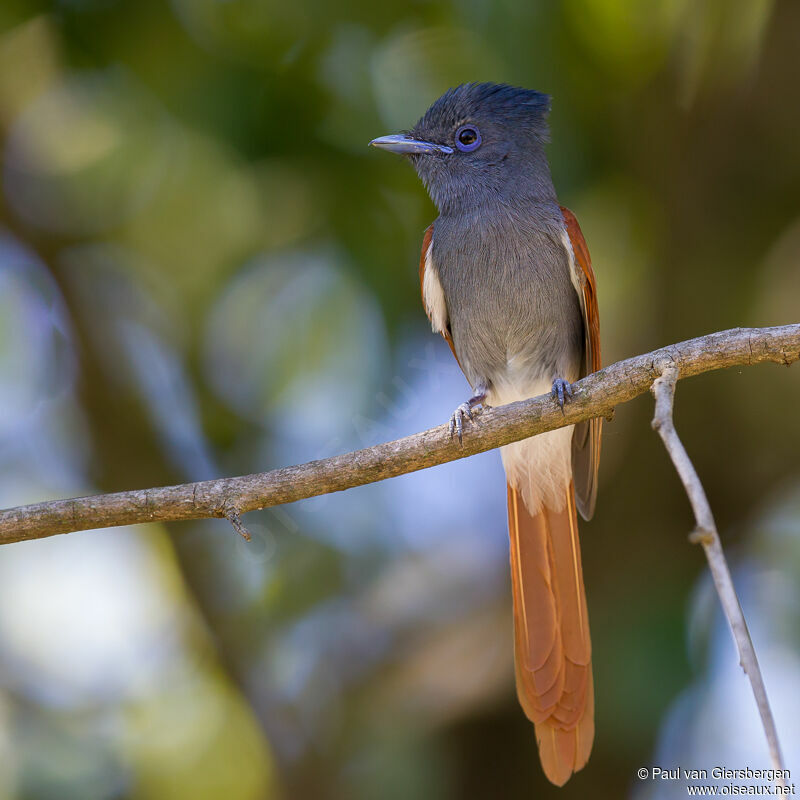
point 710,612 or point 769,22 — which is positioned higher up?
point 769,22

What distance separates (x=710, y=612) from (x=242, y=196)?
305 centimetres

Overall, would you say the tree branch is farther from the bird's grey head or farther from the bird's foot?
the bird's grey head

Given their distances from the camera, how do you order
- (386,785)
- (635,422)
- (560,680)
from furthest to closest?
(635,422) → (386,785) → (560,680)

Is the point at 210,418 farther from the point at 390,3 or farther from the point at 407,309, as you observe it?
the point at 390,3

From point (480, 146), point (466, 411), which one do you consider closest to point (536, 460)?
point (466, 411)

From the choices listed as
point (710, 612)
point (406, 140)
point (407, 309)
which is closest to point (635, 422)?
point (710, 612)

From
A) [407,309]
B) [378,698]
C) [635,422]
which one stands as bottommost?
[378,698]

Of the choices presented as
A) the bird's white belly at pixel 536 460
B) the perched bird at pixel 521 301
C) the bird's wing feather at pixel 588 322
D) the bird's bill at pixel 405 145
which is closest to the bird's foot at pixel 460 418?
the bird's white belly at pixel 536 460

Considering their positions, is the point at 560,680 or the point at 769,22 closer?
the point at 560,680

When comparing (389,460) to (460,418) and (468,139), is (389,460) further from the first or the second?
(468,139)

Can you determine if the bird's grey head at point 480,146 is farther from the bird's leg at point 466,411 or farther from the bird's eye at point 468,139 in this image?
the bird's leg at point 466,411

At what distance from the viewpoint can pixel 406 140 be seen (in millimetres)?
4445

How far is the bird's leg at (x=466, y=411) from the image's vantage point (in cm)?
320

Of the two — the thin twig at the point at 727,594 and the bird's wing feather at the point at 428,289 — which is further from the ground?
the bird's wing feather at the point at 428,289
